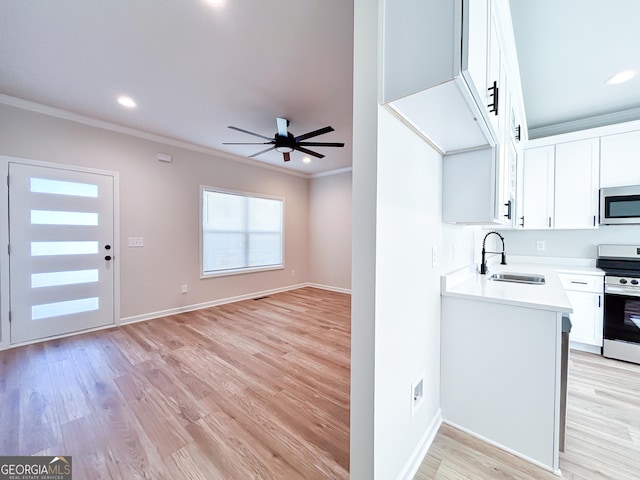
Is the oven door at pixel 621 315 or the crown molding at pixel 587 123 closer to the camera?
the oven door at pixel 621 315

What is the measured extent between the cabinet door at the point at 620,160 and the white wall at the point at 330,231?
3697 millimetres

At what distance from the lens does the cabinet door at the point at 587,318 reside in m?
2.69

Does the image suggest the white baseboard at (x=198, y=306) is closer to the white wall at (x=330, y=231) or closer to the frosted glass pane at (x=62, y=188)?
the white wall at (x=330, y=231)

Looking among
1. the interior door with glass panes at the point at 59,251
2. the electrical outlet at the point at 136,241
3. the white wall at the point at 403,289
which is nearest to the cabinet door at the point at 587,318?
the white wall at the point at 403,289

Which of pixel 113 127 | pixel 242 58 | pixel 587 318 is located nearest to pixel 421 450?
pixel 587 318

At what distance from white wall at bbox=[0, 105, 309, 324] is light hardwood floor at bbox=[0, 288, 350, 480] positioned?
823mm

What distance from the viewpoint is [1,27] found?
6.02ft

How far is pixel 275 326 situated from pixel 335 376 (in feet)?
4.87

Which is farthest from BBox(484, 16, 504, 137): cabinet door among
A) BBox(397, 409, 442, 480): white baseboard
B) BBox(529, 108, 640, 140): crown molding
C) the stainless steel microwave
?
BBox(529, 108, 640, 140): crown molding

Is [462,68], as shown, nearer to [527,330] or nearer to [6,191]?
[527,330]

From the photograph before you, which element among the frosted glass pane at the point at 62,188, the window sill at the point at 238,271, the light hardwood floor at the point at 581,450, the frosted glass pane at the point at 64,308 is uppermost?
the frosted glass pane at the point at 62,188

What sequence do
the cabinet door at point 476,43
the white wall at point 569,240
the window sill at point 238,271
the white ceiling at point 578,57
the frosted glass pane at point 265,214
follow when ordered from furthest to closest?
the frosted glass pane at point 265,214
the window sill at point 238,271
the white wall at point 569,240
the white ceiling at point 578,57
the cabinet door at point 476,43

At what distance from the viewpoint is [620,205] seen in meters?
2.69

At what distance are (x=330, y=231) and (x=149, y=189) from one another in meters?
3.58
